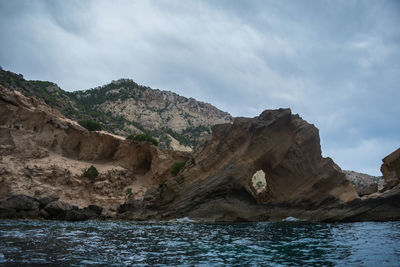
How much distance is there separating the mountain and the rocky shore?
3987cm

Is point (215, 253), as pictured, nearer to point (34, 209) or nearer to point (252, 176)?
point (252, 176)

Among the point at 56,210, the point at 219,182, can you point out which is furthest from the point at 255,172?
the point at 56,210

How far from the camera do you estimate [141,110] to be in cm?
12925

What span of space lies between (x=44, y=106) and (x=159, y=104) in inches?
3774

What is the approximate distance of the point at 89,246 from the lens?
12680 mm

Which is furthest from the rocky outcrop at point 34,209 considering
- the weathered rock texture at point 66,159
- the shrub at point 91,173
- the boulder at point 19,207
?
the shrub at point 91,173

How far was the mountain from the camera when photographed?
100056mm

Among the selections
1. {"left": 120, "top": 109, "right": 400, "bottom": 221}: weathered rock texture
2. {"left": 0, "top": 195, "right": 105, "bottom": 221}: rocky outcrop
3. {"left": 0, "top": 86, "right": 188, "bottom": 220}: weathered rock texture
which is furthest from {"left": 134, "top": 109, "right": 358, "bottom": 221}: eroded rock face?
{"left": 0, "top": 86, "right": 188, "bottom": 220}: weathered rock texture

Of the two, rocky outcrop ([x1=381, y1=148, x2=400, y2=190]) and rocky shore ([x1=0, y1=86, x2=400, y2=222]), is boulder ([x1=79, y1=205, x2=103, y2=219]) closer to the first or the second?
rocky shore ([x1=0, y1=86, x2=400, y2=222])

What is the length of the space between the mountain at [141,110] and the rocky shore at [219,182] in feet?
131

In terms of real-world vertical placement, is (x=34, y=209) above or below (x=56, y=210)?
above

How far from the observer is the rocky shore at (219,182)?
29766 millimetres

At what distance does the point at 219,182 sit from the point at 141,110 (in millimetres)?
102840

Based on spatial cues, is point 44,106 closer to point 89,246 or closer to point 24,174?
point 24,174
